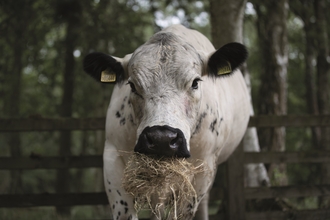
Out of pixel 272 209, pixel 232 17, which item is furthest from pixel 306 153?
pixel 232 17

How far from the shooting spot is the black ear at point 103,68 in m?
4.23

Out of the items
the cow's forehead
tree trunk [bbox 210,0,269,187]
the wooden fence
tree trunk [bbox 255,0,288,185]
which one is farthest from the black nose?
tree trunk [bbox 255,0,288,185]

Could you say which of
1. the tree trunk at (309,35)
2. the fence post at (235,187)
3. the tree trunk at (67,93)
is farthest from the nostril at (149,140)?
the tree trunk at (309,35)

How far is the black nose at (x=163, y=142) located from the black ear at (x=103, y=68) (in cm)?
114

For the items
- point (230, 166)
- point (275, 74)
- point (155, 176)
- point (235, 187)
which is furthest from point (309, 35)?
point (155, 176)

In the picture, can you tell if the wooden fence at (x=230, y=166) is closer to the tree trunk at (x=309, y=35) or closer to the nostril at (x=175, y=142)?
the nostril at (x=175, y=142)

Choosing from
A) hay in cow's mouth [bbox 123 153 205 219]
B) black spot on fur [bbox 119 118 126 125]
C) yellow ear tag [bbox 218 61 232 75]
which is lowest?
hay in cow's mouth [bbox 123 153 205 219]

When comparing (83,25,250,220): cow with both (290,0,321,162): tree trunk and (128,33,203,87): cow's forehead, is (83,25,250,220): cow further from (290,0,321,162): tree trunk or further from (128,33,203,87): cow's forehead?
(290,0,321,162): tree trunk

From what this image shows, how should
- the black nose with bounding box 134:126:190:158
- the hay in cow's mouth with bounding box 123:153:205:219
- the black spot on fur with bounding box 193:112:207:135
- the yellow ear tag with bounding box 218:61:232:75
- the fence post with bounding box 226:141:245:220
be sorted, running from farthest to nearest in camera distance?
the fence post with bounding box 226:141:245:220
the yellow ear tag with bounding box 218:61:232:75
the black spot on fur with bounding box 193:112:207:135
the hay in cow's mouth with bounding box 123:153:205:219
the black nose with bounding box 134:126:190:158

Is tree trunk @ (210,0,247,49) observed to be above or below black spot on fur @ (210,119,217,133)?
above

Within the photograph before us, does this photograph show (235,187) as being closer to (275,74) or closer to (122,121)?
(122,121)

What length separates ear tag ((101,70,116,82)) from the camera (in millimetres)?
4344

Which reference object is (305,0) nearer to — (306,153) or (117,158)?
(306,153)

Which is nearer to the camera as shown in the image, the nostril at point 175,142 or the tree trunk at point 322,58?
the nostril at point 175,142
